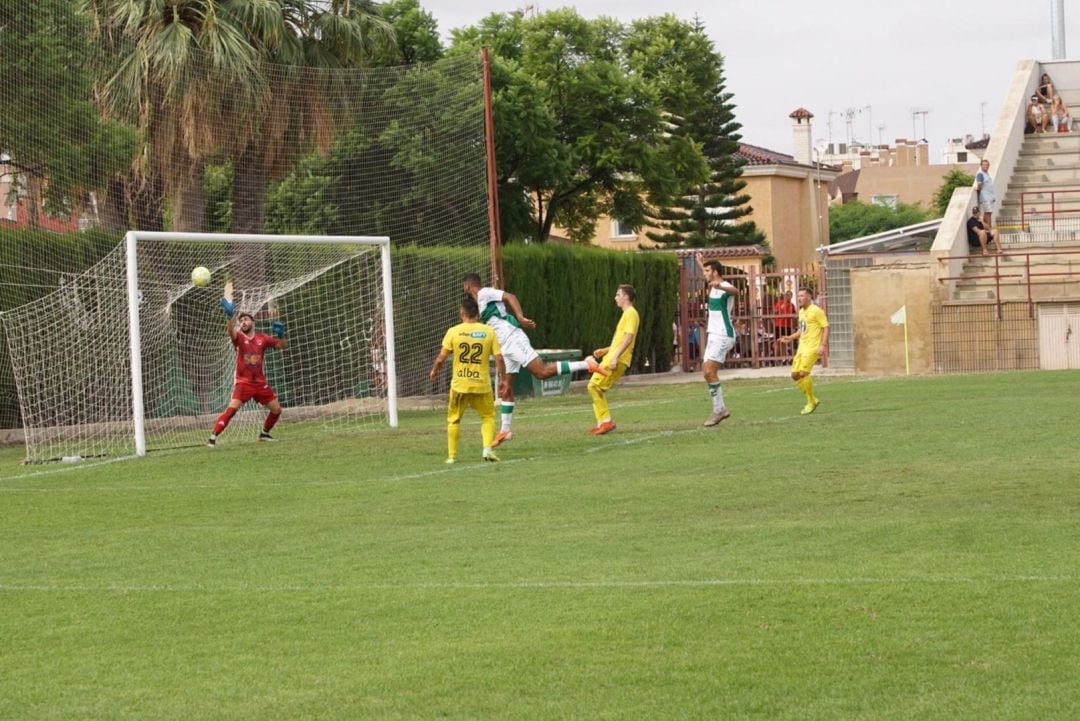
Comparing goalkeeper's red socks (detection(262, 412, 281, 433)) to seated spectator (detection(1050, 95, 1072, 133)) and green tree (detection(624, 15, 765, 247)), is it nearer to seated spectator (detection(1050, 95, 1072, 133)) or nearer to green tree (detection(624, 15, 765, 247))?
seated spectator (detection(1050, 95, 1072, 133))

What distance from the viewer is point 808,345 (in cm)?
2344

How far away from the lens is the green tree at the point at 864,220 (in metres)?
102

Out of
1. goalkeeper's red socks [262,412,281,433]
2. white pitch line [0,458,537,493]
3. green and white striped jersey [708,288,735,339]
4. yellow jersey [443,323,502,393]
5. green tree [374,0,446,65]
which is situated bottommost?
white pitch line [0,458,537,493]

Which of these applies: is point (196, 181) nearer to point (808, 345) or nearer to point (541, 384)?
point (541, 384)

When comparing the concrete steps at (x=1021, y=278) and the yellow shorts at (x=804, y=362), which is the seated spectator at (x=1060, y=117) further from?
the yellow shorts at (x=804, y=362)

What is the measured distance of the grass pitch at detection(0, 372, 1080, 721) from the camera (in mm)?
7262

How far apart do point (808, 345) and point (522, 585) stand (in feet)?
46.5

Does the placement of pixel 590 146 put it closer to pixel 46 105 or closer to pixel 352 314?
pixel 352 314

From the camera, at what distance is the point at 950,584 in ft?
30.4

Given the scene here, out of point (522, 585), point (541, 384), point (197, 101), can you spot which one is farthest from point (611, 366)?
point (541, 384)

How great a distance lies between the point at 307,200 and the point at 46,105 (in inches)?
211

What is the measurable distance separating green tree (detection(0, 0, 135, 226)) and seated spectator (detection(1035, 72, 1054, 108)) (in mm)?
28954

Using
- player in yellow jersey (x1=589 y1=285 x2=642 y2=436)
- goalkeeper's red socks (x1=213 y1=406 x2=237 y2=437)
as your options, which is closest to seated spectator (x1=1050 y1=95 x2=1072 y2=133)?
player in yellow jersey (x1=589 y1=285 x2=642 y2=436)

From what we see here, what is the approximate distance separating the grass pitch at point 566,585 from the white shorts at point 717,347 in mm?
2767
